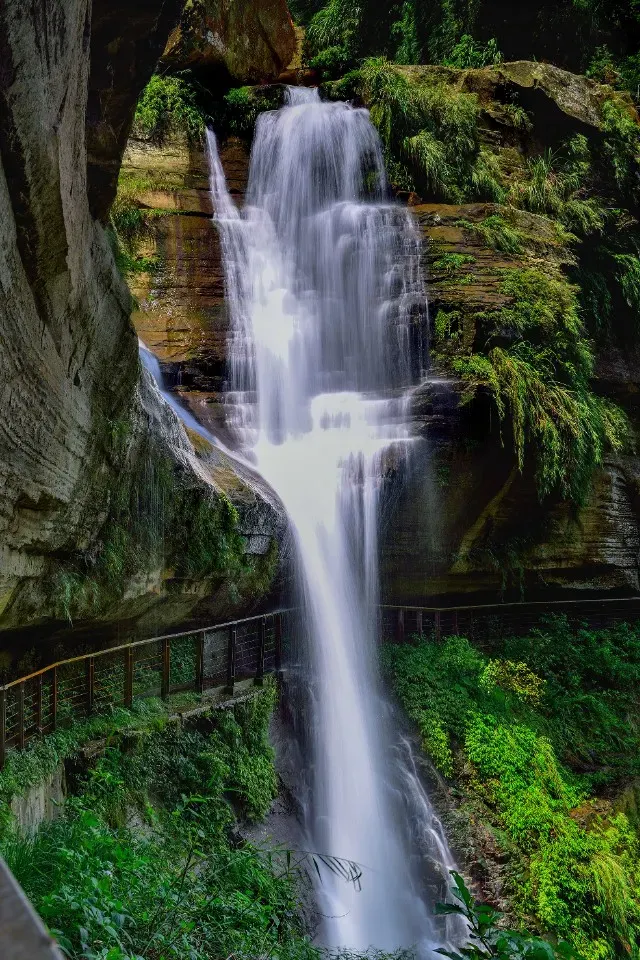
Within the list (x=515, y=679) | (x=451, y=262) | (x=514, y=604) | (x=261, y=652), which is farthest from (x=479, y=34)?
(x=261, y=652)

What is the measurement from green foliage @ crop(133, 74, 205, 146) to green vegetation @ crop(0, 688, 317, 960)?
12.1 meters

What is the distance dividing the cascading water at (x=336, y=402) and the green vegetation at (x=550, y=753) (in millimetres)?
934

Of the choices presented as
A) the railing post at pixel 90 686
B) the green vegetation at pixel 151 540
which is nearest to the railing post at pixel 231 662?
the green vegetation at pixel 151 540

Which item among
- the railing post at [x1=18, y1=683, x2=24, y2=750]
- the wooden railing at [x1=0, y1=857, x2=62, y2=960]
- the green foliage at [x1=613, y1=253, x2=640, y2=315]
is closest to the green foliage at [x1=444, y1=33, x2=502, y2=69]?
the green foliage at [x1=613, y1=253, x2=640, y2=315]

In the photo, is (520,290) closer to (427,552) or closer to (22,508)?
(427,552)

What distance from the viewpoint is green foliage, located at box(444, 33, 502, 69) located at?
20.5 m

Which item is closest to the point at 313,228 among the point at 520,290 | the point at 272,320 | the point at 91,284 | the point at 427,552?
the point at 272,320

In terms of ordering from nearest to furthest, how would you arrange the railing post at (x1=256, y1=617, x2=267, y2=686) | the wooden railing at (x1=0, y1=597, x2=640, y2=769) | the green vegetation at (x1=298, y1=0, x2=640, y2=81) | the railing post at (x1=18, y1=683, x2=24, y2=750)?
the railing post at (x1=18, y1=683, x2=24, y2=750)
the wooden railing at (x1=0, y1=597, x2=640, y2=769)
the railing post at (x1=256, y1=617, x2=267, y2=686)
the green vegetation at (x1=298, y1=0, x2=640, y2=81)

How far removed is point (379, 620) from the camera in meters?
12.5

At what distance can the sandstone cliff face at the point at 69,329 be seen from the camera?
3857 mm

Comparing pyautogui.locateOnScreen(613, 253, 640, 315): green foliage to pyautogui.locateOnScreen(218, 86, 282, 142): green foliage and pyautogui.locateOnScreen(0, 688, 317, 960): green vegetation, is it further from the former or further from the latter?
pyautogui.locateOnScreen(0, 688, 317, 960): green vegetation

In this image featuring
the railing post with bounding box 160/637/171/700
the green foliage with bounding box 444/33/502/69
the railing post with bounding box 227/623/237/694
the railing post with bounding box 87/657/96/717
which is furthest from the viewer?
the green foliage with bounding box 444/33/502/69

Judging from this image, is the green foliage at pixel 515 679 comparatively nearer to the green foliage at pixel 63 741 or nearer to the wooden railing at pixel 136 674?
the wooden railing at pixel 136 674

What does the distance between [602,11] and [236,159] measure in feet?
36.3
